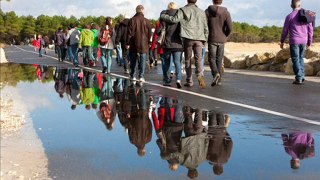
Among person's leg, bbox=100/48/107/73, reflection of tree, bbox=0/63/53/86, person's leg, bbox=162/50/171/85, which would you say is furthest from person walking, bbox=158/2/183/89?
person's leg, bbox=100/48/107/73

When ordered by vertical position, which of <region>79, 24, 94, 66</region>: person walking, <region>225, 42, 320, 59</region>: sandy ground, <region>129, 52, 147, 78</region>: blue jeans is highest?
<region>79, 24, 94, 66</region>: person walking

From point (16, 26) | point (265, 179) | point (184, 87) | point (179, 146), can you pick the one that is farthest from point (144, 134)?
point (16, 26)

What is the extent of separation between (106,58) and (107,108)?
9.21m

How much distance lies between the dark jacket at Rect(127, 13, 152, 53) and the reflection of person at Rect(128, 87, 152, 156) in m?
3.91

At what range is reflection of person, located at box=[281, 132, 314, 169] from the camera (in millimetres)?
4866

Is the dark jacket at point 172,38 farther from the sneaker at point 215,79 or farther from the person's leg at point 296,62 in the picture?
the person's leg at point 296,62

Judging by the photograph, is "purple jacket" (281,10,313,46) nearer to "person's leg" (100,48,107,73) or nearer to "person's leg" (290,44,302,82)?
"person's leg" (290,44,302,82)

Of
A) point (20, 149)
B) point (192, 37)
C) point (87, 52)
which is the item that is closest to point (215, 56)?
point (192, 37)

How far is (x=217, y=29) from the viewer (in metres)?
12.1

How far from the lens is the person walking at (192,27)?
1149cm

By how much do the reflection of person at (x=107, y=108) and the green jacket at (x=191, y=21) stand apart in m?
2.02

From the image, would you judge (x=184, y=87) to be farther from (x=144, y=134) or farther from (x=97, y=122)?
(x=144, y=134)

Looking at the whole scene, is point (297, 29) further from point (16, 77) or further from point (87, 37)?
point (87, 37)

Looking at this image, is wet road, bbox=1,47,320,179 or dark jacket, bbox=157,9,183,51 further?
dark jacket, bbox=157,9,183,51
